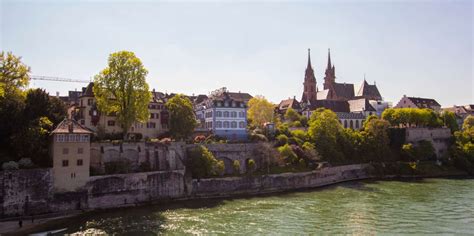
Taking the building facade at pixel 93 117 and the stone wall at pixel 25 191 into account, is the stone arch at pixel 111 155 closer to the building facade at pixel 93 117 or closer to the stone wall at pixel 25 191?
the building facade at pixel 93 117

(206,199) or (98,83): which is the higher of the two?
(98,83)

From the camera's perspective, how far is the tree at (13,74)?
44.3 metres

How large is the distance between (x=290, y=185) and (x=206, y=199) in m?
14.2

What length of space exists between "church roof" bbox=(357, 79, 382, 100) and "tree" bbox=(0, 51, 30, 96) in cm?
9334

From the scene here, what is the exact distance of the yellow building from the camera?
39.2 m

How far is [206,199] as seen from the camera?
47031 mm

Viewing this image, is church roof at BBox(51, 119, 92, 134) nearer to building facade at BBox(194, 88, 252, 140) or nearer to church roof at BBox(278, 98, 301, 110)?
building facade at BBox(194, 88, 252, 140)

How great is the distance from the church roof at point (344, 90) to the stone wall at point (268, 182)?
51.9 meters

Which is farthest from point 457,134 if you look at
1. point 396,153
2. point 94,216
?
point 94,216

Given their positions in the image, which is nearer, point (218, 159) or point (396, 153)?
point (218, 159)

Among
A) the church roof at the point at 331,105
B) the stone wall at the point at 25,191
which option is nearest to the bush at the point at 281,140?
the church roof at the point at 331,105

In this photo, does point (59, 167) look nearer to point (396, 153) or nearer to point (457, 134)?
point (396, 153)

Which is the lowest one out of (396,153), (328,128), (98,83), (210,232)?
(210,232)

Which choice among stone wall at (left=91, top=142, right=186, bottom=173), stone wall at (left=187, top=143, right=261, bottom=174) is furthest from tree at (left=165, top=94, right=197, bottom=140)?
stone wall at (left=91, top=142, right=186, bottom=173)
